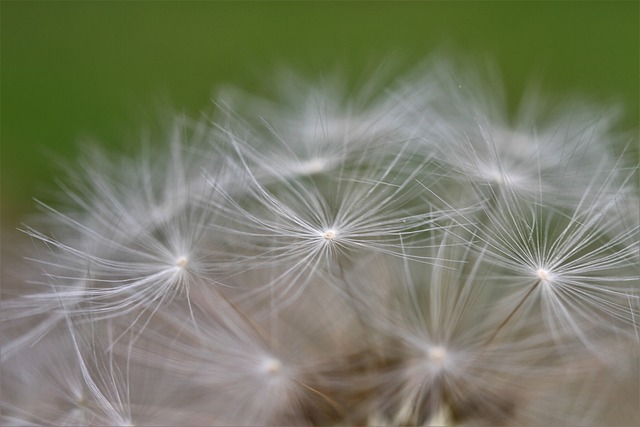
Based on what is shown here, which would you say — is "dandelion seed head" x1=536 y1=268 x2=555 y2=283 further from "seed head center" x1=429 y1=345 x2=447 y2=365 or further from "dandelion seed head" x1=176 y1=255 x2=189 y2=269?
"dandelion seed head" x1=176 y1=255 x2=189 y2=269

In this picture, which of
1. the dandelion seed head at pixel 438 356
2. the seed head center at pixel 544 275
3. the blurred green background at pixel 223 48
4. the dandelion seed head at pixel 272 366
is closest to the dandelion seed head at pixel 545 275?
the seed head center at pixel 544 275

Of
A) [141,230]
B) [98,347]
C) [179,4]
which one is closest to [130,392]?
[98,347]

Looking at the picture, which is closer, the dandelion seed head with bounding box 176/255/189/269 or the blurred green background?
the dandelion seed head with bounding box 176/255/189/269

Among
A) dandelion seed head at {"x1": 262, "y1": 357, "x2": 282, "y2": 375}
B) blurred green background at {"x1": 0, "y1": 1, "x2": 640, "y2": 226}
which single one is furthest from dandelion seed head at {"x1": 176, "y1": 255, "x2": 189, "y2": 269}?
blurred green background at {"x1": 0, "y1": 1, "x2": 640, "y2": 226}

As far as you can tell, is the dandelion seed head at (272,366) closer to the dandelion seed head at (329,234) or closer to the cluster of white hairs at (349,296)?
the cluster of white hairs at (349,296)

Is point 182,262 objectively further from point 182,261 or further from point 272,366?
point 272,366

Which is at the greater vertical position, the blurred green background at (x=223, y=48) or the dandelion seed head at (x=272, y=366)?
the blurred green background at (x=223, y=48)
